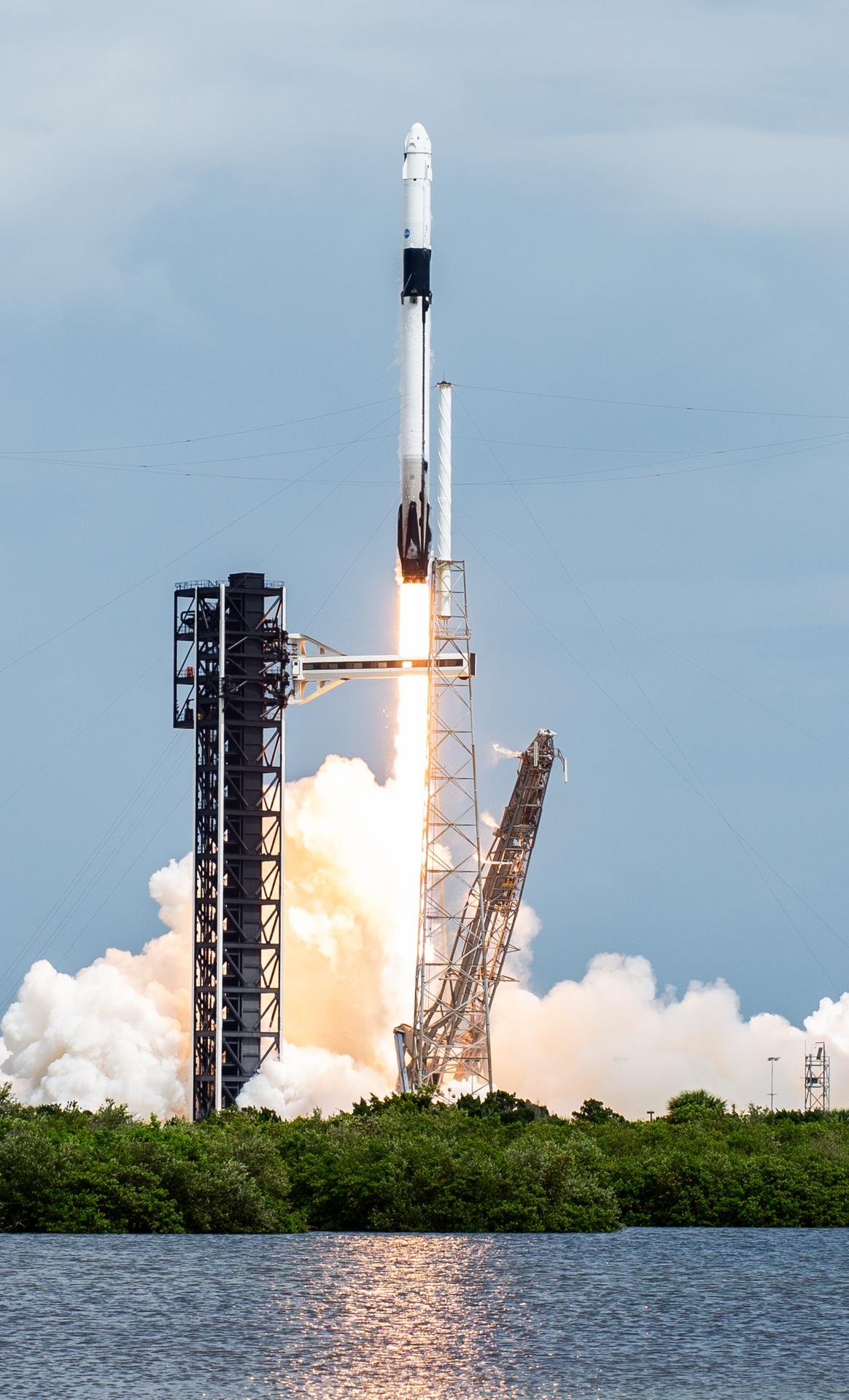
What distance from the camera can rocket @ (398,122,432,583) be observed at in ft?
273

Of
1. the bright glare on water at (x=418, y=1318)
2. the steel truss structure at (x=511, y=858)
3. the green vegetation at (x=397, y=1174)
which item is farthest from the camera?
the steel truss structure at (x=511, y=858)

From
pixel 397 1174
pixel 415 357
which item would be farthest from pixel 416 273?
pixel 397 1174

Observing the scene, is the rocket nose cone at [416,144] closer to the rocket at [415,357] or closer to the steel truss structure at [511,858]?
the rocket at [415,357]

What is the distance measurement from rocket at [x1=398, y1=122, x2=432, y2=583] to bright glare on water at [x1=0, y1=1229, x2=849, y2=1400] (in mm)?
28108

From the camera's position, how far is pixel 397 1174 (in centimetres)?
6350

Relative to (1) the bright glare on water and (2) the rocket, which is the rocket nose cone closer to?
(2) the rocket

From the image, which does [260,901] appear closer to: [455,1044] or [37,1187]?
[455,1044]

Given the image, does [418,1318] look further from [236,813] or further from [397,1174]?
[236,813]

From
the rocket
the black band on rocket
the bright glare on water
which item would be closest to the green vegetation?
the bright glare on water

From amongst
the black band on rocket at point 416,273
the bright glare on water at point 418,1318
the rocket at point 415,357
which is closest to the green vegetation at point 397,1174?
the bright glare on water at point 418,1318

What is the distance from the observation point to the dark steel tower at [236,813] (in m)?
90.3

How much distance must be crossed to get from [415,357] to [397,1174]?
106 ft

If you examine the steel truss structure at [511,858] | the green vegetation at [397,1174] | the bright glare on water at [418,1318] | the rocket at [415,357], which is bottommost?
the bright glare on water at [418,1318]

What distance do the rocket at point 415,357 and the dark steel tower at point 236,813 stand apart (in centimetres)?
909
